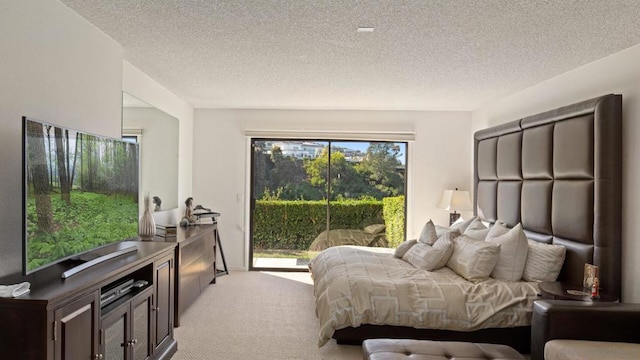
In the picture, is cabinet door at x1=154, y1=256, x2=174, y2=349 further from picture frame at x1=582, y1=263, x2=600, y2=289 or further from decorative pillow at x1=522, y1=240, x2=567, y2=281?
picture frame at x1=582, y1=263, x2=600, y2=289

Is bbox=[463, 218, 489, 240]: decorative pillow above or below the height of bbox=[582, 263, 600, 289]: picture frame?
above

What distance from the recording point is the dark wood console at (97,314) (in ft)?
5.73

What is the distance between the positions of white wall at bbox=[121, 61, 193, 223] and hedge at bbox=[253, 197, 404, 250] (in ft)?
3.78

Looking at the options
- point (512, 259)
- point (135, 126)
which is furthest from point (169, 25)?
point (512, 259)

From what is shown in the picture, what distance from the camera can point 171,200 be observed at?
4.99 meters

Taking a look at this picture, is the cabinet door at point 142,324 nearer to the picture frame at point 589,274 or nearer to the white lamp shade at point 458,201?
the picture frame at point 589,274

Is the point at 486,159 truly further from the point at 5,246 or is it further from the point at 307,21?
the point at 5,246

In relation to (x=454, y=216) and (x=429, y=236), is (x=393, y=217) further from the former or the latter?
(x=429, y=236)

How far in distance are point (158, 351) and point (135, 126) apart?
2.01 meters

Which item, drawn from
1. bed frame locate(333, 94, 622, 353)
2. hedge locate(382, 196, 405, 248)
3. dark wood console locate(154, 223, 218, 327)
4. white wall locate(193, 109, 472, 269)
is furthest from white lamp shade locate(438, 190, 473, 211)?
dark wood console locate(154, 223, 218, 327)

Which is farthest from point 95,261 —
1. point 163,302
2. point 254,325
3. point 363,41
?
point 363,41

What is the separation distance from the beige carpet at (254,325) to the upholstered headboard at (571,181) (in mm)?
1954

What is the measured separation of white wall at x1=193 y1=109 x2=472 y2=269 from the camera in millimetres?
5980

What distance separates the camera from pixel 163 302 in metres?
3.08
